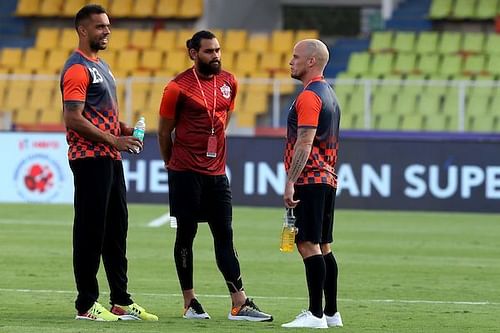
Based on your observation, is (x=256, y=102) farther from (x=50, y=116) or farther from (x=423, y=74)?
(x=50, y=116)

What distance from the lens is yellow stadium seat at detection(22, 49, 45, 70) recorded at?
29.1 meters

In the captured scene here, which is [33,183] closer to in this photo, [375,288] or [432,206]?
[432,206]

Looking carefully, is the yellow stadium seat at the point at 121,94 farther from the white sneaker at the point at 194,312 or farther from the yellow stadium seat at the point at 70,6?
the white sneaker at the point at 194,312

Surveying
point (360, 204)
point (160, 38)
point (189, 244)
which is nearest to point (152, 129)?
point (160, 38)

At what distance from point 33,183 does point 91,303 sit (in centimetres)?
1210

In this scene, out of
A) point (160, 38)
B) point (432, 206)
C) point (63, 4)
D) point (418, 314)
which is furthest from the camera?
point (63, 4)

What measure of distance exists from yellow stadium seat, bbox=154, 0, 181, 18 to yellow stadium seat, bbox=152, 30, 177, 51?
115cm

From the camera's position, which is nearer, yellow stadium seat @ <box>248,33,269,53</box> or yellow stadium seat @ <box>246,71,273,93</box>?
yellow stadium seat @ <box>246,71,273,93</box>

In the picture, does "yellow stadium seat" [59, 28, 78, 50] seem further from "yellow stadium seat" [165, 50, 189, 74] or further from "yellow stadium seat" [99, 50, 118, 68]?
"yellow stadium seat" [165, 50, 189, 74]

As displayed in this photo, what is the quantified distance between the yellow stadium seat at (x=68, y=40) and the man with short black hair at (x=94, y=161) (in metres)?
20.5

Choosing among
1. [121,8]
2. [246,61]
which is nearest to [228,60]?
[246,61]

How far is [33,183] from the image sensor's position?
21391mm

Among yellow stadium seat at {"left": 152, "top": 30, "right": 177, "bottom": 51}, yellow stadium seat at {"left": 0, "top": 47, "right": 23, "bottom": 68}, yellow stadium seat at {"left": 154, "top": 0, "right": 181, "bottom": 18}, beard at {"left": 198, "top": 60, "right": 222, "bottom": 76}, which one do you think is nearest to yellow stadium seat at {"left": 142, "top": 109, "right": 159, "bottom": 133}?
yellow stadium seat at {"left": 152, "top": 30, "right": 177, "bottom": 51}

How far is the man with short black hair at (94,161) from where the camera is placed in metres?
9.24
